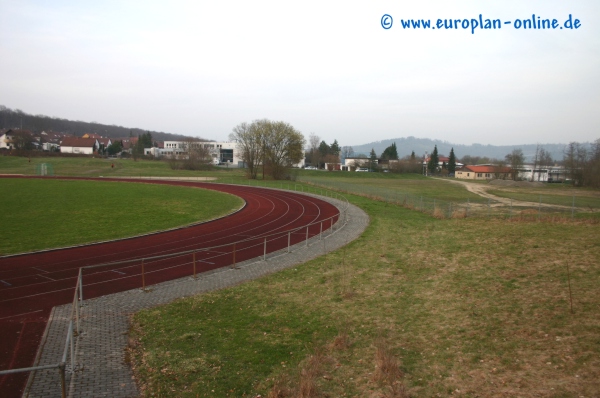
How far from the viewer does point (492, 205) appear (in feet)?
139

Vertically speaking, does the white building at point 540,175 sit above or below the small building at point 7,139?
below

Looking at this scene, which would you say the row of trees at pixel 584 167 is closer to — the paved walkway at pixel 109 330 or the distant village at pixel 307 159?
the distant village at pixel 307 159

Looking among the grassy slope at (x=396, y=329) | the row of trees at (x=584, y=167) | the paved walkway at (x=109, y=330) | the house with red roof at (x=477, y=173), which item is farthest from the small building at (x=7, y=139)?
the row of trees at (x=584, y=167)

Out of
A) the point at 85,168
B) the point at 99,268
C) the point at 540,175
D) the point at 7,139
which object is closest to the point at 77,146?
the point at 7,139

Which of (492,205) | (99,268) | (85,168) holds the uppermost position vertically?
(85,168)

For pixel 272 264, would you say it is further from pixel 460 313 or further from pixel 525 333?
pixel 525 333

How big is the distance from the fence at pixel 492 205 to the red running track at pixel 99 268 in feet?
41.2

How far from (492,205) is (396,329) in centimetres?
3576

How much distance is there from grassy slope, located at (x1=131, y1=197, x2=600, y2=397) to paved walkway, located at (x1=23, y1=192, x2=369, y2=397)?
1.72ft

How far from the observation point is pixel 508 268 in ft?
52.1

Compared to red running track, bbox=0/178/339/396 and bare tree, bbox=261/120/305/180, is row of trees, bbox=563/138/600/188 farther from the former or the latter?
red running track, bbox=0/178/339/396

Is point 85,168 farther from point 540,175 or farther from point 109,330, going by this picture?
point 540,175

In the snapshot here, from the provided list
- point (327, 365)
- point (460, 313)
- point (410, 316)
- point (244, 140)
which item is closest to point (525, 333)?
point (460, 313)

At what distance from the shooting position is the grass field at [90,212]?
22.9 m
